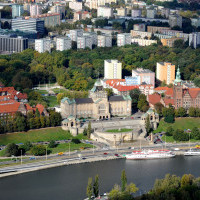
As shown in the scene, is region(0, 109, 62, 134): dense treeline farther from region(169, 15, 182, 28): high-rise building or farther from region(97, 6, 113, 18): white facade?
region(97, 6, 113, 18): white facade

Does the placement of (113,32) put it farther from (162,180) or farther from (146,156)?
(162,180)

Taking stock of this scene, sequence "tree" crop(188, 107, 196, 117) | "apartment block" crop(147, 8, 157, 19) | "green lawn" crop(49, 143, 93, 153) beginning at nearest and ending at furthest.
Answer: "green lawn" crop(49, 143, 93, 153), "tree" crop(188, 107, 196, 117), "apartment block" crop(147, 8, 157, 19)

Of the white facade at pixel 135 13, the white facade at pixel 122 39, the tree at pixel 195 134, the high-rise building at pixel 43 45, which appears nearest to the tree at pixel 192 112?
the tree at pixel 195 134

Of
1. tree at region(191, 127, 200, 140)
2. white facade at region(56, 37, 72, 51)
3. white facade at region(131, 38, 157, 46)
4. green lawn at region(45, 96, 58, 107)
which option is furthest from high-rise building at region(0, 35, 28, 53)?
tree at region(191, 127, 200, 140)

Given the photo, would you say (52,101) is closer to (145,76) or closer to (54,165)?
(145,76)

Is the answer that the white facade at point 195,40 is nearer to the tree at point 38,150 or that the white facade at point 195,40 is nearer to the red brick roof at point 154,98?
the red brick roof at point 154,98
